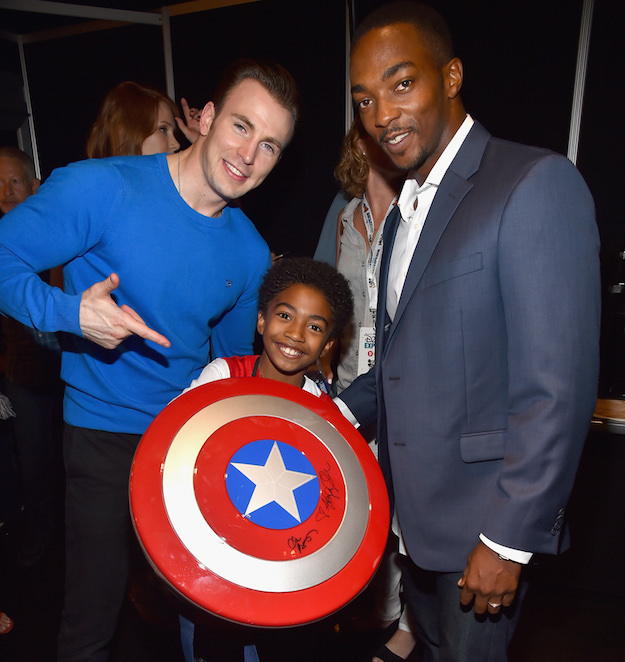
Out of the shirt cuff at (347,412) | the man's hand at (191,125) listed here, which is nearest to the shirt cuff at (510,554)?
the shirt cuff at (347,412)

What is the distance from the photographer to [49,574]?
8.25 feet

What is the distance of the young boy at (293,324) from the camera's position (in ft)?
5.11

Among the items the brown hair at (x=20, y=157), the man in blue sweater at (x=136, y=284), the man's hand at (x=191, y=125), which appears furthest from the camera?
the brown hair at (x=20, y=157)

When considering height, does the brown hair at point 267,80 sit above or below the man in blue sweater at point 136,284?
above

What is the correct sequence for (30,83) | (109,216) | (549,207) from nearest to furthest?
1. (549,207)
2. (109,216)
3. (30,83)

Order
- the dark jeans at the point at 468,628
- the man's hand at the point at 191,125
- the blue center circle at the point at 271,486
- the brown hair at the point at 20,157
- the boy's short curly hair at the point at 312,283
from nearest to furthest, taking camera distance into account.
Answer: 1. the blue center circle at the point at 271,486
2. the dark jeans at the point at 468,628
3. the boy's short curly hair at the point at 312,283
4. the man's hand at the point at 191,125
5. the brown hair at the point at 20,157

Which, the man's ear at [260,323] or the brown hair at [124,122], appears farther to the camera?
the brown hair at [124,122]

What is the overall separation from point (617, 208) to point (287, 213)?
2.03 meters

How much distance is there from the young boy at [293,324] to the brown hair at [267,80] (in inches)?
21.4

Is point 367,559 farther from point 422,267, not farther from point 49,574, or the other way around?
point 49,574

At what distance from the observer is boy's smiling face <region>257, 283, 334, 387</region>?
1.56m

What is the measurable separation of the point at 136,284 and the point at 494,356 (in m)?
0.98

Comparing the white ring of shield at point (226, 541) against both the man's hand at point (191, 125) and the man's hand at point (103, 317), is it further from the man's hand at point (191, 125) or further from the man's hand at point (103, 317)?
the man's hand at point (191, 125)

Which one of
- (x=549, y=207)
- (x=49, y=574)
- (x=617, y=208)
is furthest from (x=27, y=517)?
(x=617, y=208)
